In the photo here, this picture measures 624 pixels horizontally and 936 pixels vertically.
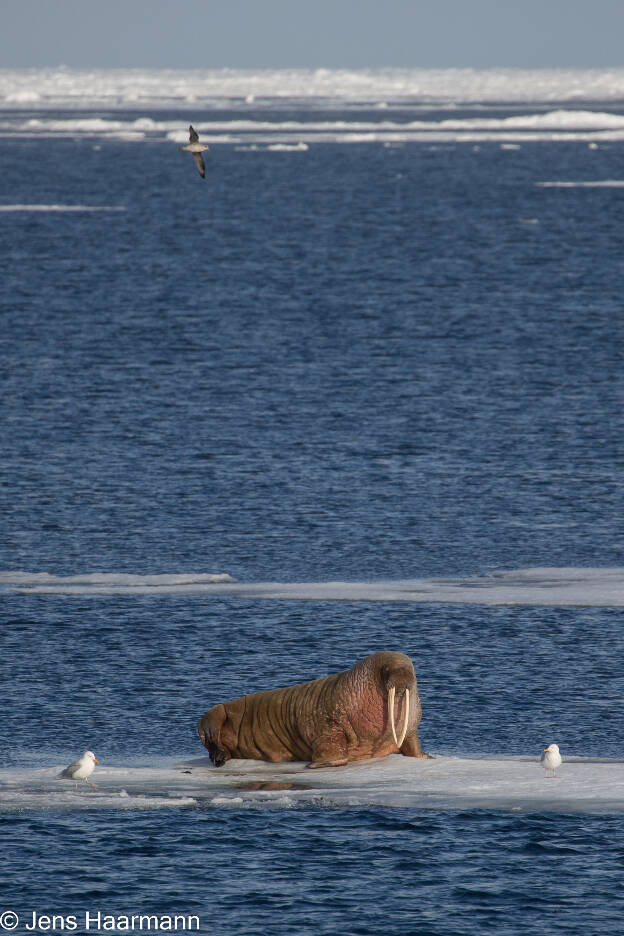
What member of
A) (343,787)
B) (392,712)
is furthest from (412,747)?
(343,787)

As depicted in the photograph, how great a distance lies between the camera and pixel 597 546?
29.1 m

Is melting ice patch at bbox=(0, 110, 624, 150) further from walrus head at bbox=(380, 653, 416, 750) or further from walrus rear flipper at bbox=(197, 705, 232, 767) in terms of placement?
walrus head at bbox=(380, 653, 416, 750)

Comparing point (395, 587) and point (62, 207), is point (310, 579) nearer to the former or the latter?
point (395, 587)

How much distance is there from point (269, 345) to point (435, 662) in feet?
100

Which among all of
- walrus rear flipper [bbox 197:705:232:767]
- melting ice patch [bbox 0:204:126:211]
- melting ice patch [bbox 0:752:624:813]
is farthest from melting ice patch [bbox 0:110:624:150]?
melting ice patch [bbox 0:752:624:813]

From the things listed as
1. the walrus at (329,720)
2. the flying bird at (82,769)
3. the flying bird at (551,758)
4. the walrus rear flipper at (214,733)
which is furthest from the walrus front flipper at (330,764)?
the flying bird at (82,769)

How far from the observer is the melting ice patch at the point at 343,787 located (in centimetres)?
1745

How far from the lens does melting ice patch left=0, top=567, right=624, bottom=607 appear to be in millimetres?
25812

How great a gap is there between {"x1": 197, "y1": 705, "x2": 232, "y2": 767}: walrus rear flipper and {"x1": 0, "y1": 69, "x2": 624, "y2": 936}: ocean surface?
0.84 ft

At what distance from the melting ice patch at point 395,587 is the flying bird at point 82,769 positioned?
8.37 m

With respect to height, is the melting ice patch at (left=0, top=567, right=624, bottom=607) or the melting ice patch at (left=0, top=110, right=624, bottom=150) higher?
the melting ice patch at (left=0, top=110, right=624, bottom=150)

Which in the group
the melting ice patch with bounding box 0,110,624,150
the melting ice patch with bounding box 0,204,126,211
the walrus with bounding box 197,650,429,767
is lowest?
the walrus with bounding box 197,650,429,767

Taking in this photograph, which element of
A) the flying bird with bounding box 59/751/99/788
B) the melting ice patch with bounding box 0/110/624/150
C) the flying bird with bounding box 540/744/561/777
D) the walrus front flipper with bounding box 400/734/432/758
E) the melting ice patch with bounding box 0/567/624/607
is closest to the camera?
the flying bird with bounding box 59/751/99/788

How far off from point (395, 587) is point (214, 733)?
829cm
